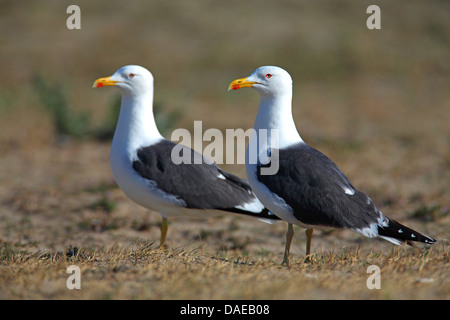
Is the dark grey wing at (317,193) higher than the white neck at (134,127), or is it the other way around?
the white neck at (134,127)

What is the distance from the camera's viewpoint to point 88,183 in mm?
8203

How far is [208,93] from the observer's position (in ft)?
49.2

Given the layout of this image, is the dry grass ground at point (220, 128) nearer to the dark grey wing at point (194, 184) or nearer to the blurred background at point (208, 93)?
the blurred background at point (208, 93)

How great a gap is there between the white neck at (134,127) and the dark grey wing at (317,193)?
1.40m

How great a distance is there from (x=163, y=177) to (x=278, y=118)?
46.5 inches

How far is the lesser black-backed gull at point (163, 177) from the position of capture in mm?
5137

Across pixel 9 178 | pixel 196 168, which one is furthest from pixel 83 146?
pixel 196 168

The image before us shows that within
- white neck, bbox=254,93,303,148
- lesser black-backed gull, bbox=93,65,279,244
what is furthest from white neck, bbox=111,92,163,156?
white neck, bbox=254,93,303,148

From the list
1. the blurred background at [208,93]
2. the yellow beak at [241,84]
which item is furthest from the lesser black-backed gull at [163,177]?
the blurred background at [208,93]

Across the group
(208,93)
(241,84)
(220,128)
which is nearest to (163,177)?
(241,84)

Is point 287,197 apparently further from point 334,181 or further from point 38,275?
point 38,275

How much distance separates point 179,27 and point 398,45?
7522 mm
